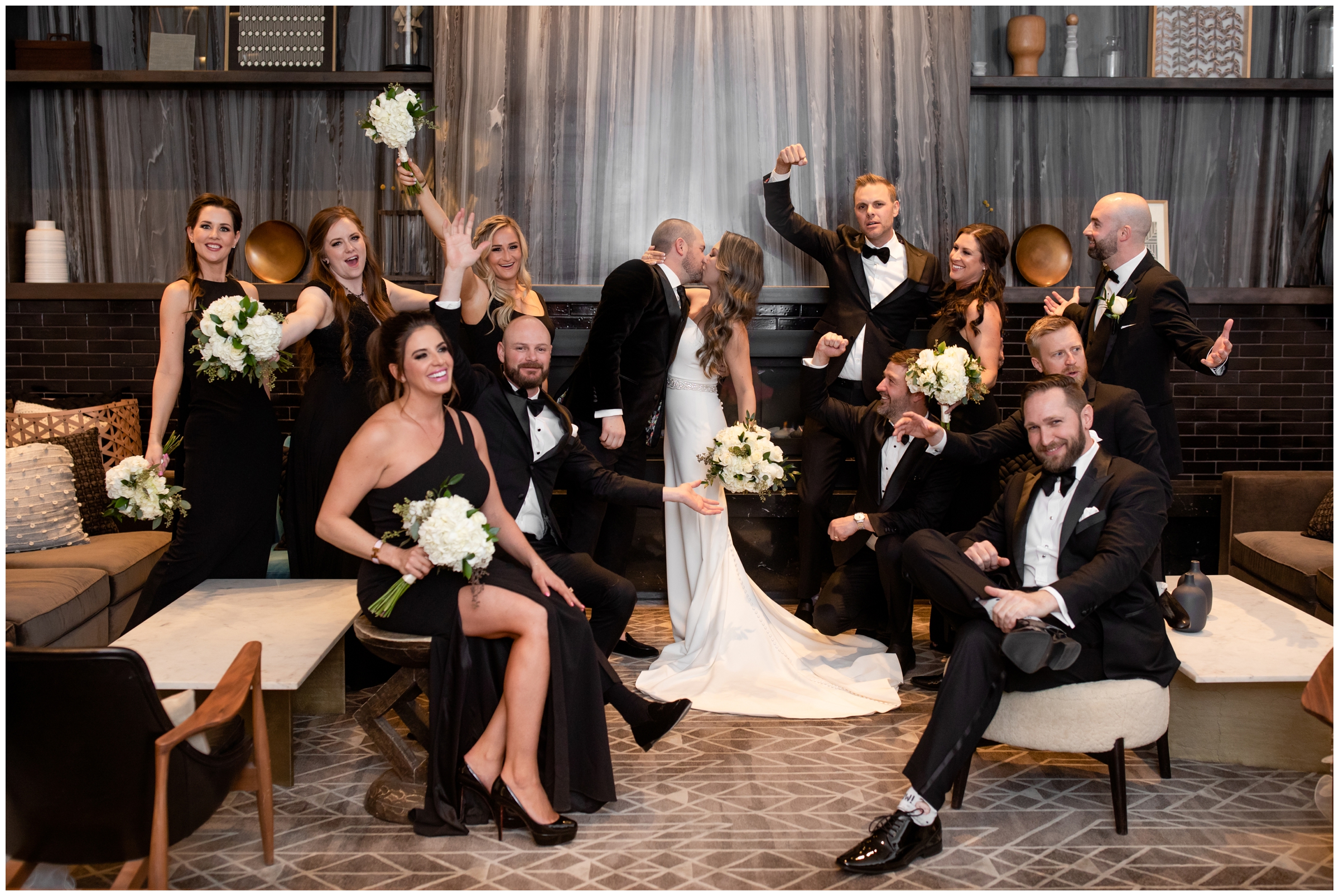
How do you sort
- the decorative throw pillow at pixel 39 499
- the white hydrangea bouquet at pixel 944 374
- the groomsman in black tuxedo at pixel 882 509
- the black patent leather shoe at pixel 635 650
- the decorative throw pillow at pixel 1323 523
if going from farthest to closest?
the decorative throw pillow at pixel 1323 523
the black patent leather shoe at pixel 635 650
the decorative throw pillow at pixel 39 499
the groomsman in black tuxedo at pixel 882 509
the white hydrangea bouquet at pixel 944 374

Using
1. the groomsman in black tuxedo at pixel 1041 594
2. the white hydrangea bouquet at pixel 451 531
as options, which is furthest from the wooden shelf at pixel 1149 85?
the white hydrangea bouquet at pixel 451 531

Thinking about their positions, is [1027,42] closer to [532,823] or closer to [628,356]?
[628,356]

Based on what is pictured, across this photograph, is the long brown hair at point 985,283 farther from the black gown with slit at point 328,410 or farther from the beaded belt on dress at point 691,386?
the black gown with slit at point 328,410

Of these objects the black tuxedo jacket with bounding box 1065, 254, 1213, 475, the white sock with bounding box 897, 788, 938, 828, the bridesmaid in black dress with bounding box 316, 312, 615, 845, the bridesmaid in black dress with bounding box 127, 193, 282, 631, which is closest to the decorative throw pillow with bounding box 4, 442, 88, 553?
the bridesmaid in black dress with bounding box 127, 193, 282, 631

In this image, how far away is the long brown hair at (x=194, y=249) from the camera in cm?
A: 409

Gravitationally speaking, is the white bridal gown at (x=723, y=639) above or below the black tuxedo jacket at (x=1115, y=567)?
below

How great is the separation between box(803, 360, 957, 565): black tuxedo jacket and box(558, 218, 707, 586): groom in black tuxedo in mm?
834

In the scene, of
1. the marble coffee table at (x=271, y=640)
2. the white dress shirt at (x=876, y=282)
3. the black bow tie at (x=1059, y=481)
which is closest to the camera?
the marble coffee table at (x=271, y=640)

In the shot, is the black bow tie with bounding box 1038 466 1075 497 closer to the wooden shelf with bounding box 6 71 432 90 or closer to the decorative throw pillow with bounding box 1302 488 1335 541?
the decorative throw pillow with bounding box 1302 488 1335 541

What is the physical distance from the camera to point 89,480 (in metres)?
4.88

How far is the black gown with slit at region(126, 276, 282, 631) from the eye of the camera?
4051mm

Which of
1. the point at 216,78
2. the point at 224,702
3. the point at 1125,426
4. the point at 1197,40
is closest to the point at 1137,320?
the point at 1125,426

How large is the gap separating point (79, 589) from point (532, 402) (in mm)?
1980

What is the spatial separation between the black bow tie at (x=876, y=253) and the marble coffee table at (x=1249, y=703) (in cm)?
212
